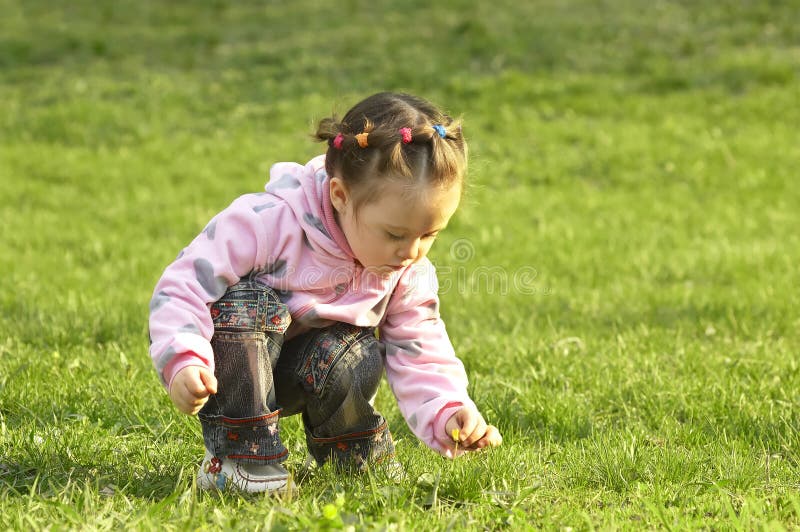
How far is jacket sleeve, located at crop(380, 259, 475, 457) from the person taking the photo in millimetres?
3207

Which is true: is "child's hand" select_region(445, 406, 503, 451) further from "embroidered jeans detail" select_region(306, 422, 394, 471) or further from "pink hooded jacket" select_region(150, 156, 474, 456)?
"embroidered jeans detail" select_region(306, 422, 394, 471)

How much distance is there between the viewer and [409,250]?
308cm

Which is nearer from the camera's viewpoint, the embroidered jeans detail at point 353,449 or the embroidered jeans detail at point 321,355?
the embroidered jeans detail at point 321,355

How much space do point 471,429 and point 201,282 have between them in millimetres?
918

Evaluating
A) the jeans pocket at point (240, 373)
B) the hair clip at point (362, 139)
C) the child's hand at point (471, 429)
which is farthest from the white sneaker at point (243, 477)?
the hair clip at point (362, 139)

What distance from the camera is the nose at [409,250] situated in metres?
3.08

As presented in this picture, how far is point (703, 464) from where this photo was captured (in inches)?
131

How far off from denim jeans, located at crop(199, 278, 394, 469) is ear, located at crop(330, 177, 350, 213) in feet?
1.09

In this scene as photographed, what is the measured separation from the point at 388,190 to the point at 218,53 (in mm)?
10846

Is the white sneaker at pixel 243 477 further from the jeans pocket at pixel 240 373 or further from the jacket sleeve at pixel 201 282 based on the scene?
the jacket sleeve at pixel 201 282

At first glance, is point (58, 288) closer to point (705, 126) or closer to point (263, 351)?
point (263, 351)

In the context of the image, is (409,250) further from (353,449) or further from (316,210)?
(353,449)

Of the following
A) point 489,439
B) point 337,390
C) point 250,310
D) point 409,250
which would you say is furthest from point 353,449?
point 409,250

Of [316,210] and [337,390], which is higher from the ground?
[316,210]
